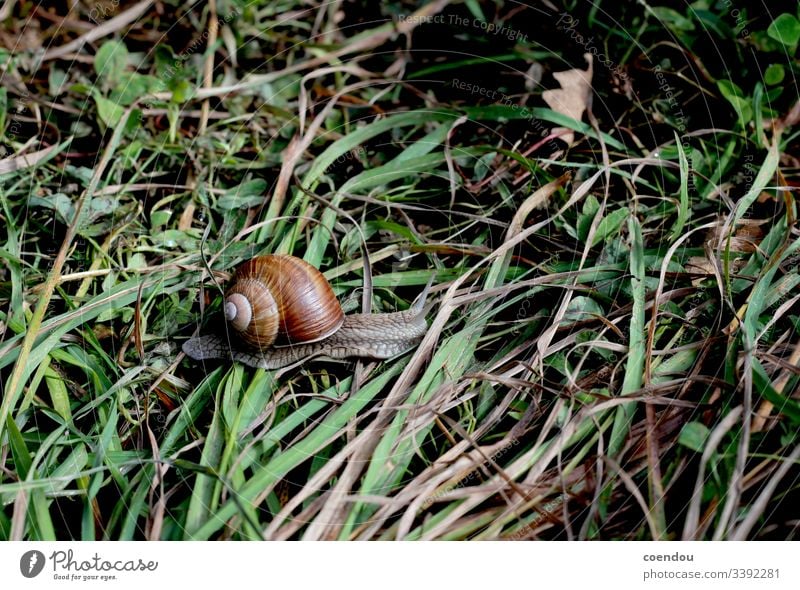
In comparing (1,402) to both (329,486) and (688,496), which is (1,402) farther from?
(688,496)

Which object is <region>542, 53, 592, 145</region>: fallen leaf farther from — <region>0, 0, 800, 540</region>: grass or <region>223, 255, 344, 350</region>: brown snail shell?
<region>223, 255, 344, 350</region>: brown snail shell

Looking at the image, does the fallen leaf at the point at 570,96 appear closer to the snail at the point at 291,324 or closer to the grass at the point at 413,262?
the grass at the point at 413,262

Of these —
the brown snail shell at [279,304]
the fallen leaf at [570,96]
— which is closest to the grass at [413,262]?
the fallen leaf at [570,96]

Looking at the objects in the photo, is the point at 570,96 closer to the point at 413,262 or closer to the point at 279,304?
the point at 413,262
